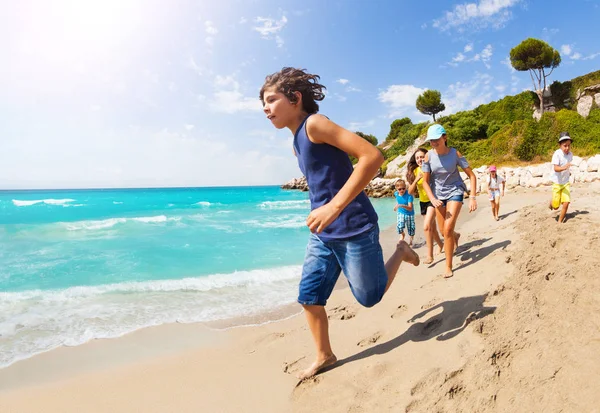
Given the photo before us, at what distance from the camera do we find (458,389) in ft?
6.56

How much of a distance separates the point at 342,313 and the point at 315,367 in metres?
1.32

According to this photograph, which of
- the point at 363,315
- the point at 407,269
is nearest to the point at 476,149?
the point at 407,269

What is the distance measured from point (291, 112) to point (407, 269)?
13.8 ft

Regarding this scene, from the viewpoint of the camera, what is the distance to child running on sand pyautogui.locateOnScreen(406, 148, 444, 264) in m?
5.44

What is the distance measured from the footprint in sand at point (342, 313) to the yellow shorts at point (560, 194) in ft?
13.9

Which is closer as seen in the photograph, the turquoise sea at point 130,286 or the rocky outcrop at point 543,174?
the turquoise sea at point 130,286

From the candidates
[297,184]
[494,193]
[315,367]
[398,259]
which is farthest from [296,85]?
[297,184]

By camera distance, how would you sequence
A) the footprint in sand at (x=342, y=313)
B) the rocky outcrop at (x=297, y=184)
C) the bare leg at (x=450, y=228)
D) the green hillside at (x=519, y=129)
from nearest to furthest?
1. the footprint in sand at (x=342, y=313)
2. the bare leg at (x=450, y=228)
3. the green hillside at (x=519, y=129)
4. the rocky outcrop at (x=297, y=184)

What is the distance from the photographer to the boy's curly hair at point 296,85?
2260 millimetres

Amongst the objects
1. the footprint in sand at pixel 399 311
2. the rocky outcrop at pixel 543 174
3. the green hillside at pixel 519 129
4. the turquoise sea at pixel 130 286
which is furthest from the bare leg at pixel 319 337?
the green hillside at pixel 519 129

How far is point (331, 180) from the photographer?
2225 mm

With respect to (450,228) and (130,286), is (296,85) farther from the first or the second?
(130,286)

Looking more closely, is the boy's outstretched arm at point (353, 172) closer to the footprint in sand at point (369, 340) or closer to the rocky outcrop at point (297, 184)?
the footprint in sand at point (369, 340)

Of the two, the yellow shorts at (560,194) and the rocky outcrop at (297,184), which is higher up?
the rocky outcrop at (297,184)
